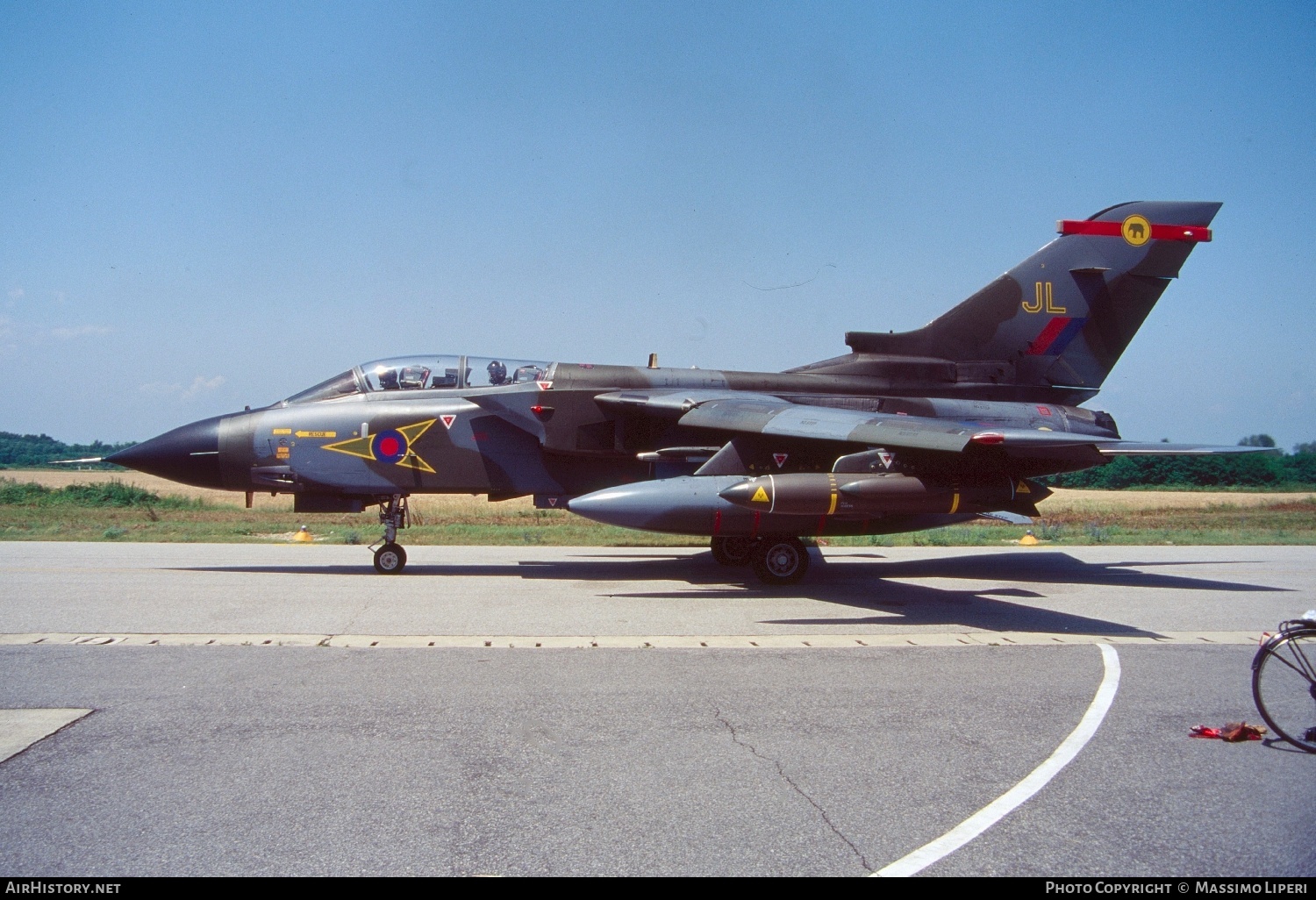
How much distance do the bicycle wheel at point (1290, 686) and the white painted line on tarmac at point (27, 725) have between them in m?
6.64

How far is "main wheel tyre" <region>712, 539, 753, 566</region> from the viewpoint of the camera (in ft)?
44.7

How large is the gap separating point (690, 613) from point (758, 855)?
19.5 feet

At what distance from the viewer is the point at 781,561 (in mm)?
12070

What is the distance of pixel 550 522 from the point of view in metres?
22.9

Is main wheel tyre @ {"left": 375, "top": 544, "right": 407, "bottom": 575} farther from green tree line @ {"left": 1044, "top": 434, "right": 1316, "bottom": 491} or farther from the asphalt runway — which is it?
green tree line @ {"left": 1044, "top": 434, "right": 1316, "bottom": 491}

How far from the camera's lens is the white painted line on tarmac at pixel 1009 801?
138 inches

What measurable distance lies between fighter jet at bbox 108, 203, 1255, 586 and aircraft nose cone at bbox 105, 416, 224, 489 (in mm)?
27

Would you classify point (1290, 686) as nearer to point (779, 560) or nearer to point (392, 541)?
point (779, 560)

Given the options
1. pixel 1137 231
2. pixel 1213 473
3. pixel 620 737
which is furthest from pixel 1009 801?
pixel 1213 473

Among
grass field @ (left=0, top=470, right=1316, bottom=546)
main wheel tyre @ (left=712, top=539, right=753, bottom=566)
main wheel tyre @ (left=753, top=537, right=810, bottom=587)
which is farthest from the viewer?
grass field @ (left=0, top=470, right=1316, bottom=546)

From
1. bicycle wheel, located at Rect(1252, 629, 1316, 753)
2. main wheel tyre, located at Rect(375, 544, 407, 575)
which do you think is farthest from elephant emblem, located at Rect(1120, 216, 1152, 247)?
main wheel tyre, located at Rect(375, 544, 407, 575)

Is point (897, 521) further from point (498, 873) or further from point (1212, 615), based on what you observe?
point (498, 873)
